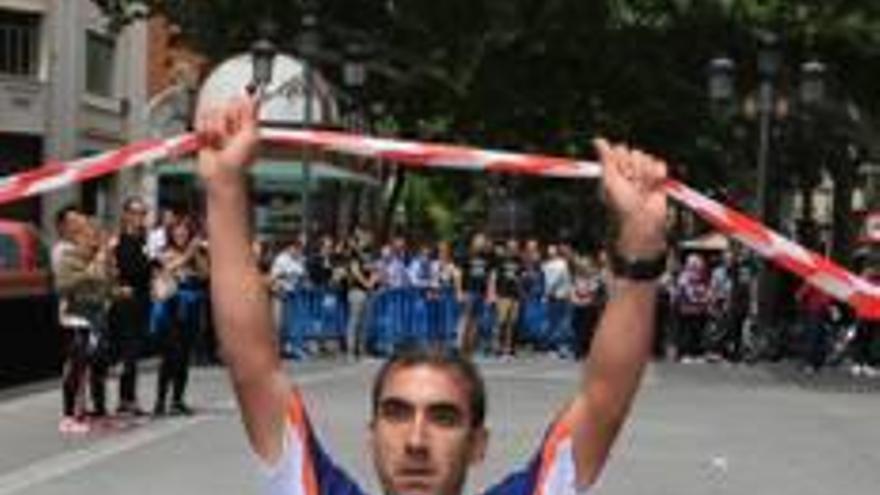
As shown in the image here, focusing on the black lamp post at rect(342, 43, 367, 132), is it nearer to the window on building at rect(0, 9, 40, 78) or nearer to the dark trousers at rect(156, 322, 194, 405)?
the window on building at rect(0, 9, 40, 78)

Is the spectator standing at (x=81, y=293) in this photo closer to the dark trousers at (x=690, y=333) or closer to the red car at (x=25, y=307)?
the red car at (x=25, y=307)

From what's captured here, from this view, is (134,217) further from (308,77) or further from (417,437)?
(417,437)

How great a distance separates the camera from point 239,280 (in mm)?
3910

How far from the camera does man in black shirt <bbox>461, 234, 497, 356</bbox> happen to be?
3041cm

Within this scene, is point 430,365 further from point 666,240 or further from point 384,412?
point 666,240

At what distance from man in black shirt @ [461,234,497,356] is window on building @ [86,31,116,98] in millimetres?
22821

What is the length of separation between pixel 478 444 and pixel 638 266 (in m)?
0.39

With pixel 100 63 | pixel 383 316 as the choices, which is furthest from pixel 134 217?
pixel 100 63

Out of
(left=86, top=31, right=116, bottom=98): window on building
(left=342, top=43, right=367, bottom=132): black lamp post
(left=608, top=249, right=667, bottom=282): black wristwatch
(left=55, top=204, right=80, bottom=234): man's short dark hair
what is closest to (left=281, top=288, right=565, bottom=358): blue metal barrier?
(left=342, top=43, right=367, bottom=132): black lamp post

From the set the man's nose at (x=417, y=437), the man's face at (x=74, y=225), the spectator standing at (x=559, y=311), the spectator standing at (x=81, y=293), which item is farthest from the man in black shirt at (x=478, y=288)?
the man's nose at (x=417, y=437)

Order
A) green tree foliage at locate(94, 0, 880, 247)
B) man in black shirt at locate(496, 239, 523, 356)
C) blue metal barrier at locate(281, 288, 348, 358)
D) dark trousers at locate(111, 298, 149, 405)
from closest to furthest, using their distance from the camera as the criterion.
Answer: dark trousers at locate(111, 298, 149, 405)
blue metal barrier at locate(281, 288, 348, 358)
man in black shirt at locate(496, 239, 523, 356)
green tree foliage at locate(94, 0, 880, 247)

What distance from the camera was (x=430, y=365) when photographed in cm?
367

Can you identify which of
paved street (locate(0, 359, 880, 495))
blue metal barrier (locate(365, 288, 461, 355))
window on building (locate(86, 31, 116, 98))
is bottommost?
paved street (locate(0, 359, 880, 495))

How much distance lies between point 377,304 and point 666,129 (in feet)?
46.9
